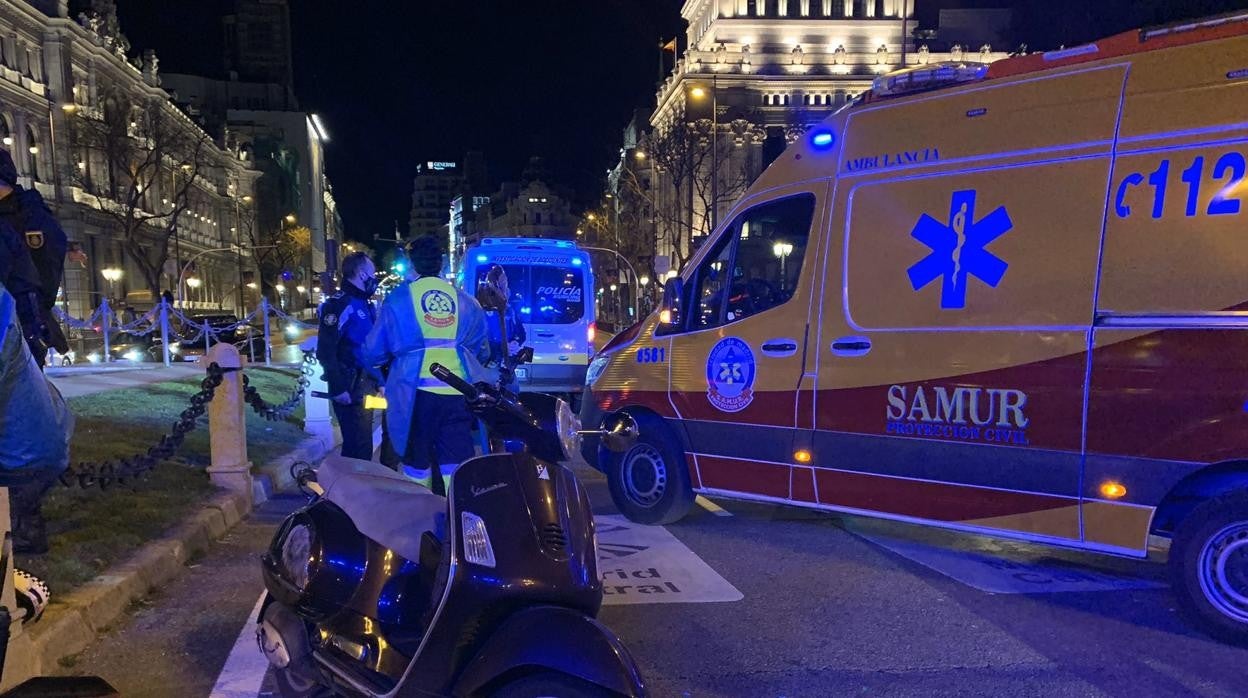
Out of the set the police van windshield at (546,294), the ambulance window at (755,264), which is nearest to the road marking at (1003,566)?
the ambulance window at (755,264)

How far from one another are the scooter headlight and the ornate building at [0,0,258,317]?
38.6 m

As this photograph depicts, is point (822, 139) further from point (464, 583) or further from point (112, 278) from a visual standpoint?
point (112, 278)

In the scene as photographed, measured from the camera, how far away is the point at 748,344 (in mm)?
5637

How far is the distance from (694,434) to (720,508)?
117cm

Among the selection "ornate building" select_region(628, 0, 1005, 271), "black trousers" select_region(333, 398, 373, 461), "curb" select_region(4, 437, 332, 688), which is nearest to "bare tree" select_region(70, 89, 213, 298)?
"black trousers" select_region(333, 398, 373, 461)

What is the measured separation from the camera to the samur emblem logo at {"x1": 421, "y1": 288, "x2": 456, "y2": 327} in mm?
4340

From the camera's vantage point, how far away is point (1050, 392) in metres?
4.37

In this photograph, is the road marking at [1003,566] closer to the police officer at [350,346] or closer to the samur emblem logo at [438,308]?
the samur emblem logo at [438,308]

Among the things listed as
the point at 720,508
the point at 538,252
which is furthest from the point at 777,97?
the point at 720,508

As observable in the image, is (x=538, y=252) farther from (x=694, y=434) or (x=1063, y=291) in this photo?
(x=1063, y=291)

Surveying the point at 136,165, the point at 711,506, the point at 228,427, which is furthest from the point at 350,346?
the point at 136,165

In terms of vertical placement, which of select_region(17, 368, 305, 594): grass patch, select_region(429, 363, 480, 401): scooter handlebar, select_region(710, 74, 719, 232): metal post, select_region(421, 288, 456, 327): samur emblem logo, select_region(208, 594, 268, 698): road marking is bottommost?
select_region(208, 594, 268, 698): road marking

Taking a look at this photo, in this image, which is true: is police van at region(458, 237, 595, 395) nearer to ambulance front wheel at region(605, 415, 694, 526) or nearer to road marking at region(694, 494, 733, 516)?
road marking at region(694, 494, 733, 516)

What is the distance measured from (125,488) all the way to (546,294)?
8728mm
